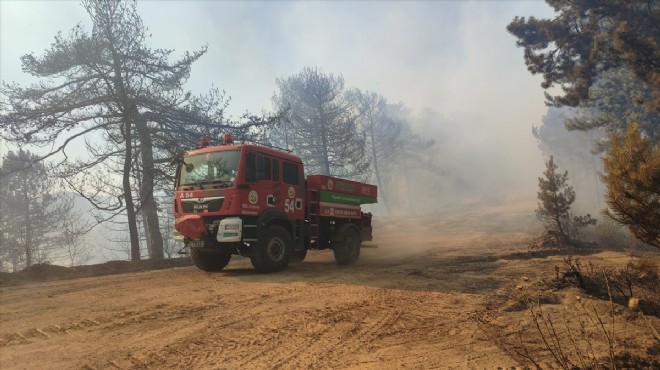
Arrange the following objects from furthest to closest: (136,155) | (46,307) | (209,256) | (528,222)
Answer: (528,222), (136,155), (209,256), (46,307)

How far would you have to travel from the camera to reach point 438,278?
8.52m

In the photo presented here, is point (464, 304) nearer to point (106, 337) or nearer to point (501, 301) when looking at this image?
point (501, 301)

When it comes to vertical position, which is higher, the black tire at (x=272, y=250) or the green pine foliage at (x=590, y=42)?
the green pine foliage at (x=590, y=42)

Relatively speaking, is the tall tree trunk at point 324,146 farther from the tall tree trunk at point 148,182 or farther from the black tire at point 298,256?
the black tire at point 298,256

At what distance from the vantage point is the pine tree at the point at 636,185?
4742 mm

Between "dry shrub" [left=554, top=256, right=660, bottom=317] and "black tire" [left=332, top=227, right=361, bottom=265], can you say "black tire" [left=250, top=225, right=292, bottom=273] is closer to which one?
"black tire" [left=332, top=227, right=361, bottom=265]

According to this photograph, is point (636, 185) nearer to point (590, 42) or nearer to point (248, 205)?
point (248, 205)

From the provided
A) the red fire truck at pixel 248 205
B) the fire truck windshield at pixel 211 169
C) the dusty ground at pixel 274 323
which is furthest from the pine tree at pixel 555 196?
the fire truck windshield at pixel 211 169

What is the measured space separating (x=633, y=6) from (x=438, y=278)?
12.3 meters

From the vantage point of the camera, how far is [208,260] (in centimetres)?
1005

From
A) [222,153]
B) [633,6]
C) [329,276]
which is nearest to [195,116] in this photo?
[222,153]

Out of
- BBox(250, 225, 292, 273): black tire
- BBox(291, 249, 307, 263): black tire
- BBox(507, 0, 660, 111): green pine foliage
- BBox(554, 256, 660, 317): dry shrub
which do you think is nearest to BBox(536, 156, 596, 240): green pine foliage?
BBox(507, 0, 660, 111): green pine foliage

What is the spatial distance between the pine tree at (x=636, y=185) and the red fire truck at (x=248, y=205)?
6588mm

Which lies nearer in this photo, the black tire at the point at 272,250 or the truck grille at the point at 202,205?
the truck grille at the point at 202,205
